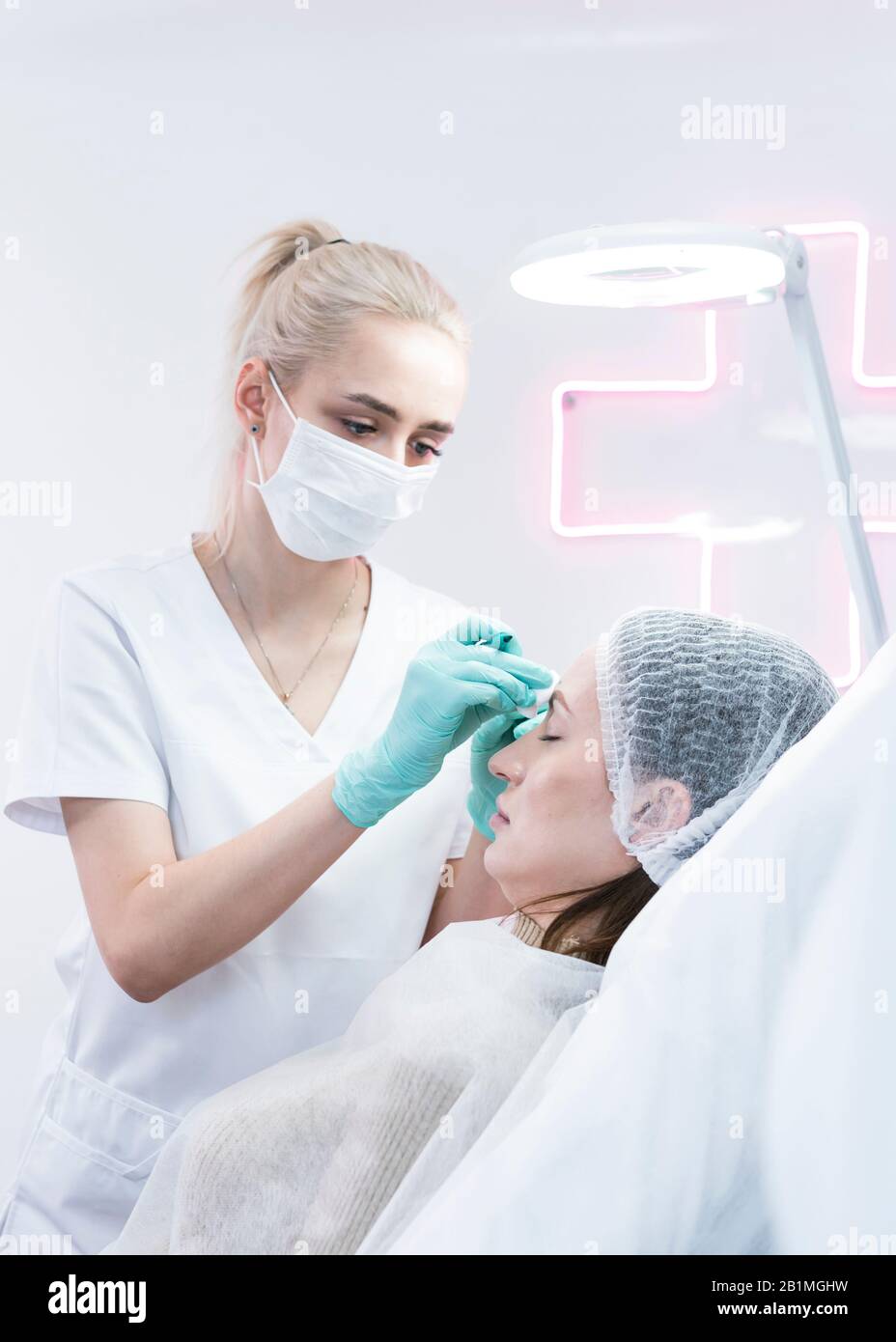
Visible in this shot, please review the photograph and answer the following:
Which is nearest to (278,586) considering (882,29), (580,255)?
(580,255)

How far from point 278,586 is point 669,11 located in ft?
4.26

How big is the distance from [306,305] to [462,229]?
783 millimetres

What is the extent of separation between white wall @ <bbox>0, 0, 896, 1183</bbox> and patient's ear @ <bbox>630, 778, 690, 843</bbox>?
100 cm

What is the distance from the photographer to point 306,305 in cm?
144

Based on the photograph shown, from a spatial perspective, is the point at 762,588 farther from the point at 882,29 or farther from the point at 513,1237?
the point at 513,1237

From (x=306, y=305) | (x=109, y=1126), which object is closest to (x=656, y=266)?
(x=306, y=305)

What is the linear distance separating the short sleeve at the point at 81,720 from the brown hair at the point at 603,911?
18.8 inches

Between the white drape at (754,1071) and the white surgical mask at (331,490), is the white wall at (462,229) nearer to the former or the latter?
the white surgical mask at (331,490)

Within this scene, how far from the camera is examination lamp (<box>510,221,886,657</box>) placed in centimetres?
123

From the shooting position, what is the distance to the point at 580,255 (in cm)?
126

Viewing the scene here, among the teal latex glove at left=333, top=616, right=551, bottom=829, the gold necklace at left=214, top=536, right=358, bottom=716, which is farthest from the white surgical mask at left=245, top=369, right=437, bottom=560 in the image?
the teal latex glove at left=333, top=616, right=551, bottom=829

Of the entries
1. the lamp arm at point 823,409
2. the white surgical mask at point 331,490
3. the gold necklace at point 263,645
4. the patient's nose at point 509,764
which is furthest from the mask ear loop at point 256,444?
the lamp arm at point 823,409

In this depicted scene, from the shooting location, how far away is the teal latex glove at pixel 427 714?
1.21m

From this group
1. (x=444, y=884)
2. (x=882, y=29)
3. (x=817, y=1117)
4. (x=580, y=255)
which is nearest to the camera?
(x=817, y=1117)
